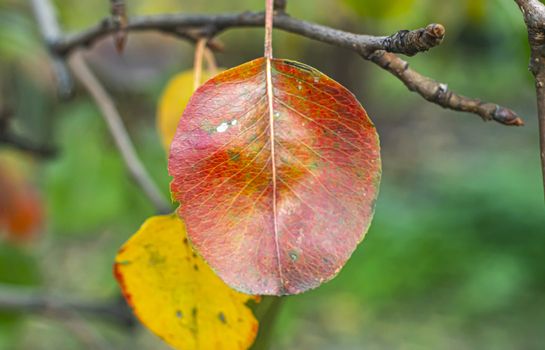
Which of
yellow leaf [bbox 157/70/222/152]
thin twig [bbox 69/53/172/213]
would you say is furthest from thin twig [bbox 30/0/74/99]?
yellow leaf [bbox 157/70/222/152]

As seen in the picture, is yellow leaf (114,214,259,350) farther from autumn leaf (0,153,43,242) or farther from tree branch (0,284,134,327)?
autumn leaf (0,153,43,242)

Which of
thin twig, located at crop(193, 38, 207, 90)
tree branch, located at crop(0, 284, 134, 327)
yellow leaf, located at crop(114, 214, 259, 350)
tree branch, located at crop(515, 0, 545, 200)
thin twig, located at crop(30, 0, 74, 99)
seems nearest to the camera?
tree branch, located at crop(515, 0, 545, 200)

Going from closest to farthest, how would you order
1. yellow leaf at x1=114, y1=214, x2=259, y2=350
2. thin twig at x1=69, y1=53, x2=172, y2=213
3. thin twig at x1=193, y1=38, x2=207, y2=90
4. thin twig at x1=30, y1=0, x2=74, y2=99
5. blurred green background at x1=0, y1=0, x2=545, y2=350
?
yellow leaf at x1=114, y1=214, x2=259, y2=350 < thin twig at x1=193, y1=38, x2=207, y2=90 < thin twig at x1=69, y1=53, x2=172, y2=213 < thin twig at x1=30, y1=0, x2=74, y2=99 < blurred green background at x1=0, y1=0, x2=545, y2=350

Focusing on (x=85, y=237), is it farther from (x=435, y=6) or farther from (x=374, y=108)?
(x=435, y=6)

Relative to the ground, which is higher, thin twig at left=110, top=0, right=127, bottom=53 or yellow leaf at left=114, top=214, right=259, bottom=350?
thin twig at left=110, top=0, right=127, bottom=53

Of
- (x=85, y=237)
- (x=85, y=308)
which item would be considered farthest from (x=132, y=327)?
(x=85, y=237)

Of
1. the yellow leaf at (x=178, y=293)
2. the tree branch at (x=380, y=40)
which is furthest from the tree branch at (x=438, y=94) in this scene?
the yellow leaf at (x=178, y=293)

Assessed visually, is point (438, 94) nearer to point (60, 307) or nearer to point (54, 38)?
point (54, 38)
